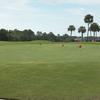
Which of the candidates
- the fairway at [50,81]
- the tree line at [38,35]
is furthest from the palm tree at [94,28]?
the fairway at [50,81]

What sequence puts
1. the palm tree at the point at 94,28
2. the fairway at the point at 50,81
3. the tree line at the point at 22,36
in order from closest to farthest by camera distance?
the fairway at the point at 50,81, the tree line at the point at 22,36, the palm tree at the point at 94,28

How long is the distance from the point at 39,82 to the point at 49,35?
413 ft

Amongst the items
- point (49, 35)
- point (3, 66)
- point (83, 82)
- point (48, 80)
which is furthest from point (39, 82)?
point (49, 35)

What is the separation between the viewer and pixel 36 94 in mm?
11398

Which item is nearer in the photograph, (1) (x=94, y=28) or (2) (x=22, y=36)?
(2) (x=22, y=36)

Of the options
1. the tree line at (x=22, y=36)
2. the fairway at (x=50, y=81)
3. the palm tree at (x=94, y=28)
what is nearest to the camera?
the fairway at (x=50, y=81)

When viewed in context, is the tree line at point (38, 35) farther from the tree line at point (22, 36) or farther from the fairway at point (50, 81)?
the fairway at point (50, 81)

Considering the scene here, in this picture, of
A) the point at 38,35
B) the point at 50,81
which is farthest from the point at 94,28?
the point at 50,81

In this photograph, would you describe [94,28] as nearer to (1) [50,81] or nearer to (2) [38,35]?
(2) [38,35]

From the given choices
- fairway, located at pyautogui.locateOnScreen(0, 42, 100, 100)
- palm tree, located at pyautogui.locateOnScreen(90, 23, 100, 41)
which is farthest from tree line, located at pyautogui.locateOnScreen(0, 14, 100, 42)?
fairway, located at pyautogui.locateOnScreen(0, 42, 100, 100)

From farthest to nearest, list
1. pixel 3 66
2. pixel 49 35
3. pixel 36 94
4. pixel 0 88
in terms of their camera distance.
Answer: pixel 49 35, pixel 3 66, pixel 0 88, pixel 36 94

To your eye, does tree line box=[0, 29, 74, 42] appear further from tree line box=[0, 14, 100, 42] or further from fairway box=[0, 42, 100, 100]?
fairway box=[0, 42, 100, 100]

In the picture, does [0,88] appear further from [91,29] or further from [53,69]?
[91,29]

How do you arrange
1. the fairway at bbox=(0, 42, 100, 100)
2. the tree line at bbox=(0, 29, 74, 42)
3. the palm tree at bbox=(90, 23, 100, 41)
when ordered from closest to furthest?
the fairway at bbox=(0, 42, 100, 100)
the tree line at bbox=(0, 29, 74, 42)
the palm tree at bbox=(90, 23, 100, 41)
